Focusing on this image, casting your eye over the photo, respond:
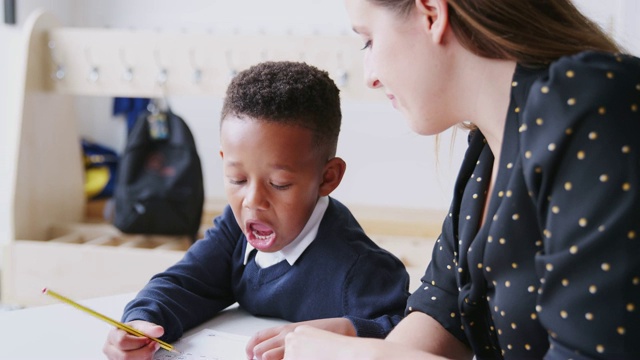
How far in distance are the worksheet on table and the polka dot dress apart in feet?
1.27

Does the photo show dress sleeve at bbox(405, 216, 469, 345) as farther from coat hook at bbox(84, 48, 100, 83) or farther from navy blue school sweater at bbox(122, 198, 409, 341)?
coat hook at bbox(84, 48, 100, 83)

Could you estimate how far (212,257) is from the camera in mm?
1237

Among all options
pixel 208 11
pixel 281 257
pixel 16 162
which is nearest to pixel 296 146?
pixel 281 257

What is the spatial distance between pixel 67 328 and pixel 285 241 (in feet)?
1.12

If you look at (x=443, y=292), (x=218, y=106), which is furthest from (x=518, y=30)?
(x=218, y=106)

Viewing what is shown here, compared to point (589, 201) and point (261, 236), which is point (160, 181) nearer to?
point (261, 236)

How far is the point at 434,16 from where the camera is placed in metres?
0.78

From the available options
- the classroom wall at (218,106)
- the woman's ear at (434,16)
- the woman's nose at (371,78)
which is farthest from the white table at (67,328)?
the classroom wall at (218,106)

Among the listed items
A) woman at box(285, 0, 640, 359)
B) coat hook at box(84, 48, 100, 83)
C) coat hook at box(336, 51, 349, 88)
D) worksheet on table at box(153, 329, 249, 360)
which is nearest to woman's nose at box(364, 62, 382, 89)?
woman at box(285, 0, 640, 359)

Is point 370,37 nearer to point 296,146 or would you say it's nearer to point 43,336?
point 296,146

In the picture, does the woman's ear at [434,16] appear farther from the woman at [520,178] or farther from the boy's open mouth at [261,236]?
the boy's open mouth at [261,236]

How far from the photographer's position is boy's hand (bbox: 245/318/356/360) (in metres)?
0.95

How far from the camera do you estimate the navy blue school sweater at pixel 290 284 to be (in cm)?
111

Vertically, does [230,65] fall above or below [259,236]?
above
